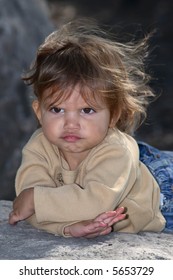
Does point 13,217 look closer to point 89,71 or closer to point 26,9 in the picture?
point 89,71

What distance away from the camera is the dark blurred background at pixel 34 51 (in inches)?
252

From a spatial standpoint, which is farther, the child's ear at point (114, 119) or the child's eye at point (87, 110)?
the child's ear at point (114, 119)

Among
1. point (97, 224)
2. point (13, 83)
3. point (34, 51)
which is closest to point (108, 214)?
point (97, 224)

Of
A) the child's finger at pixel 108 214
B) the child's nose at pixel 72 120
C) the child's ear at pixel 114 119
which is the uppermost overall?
the child's nose at pixel 72 120

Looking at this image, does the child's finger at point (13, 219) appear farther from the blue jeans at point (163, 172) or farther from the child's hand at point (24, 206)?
the blue jeans at point (163, 172)

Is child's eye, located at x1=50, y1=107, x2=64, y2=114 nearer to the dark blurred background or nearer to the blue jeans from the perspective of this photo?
the blue jeans

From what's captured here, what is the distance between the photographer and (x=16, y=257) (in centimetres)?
296

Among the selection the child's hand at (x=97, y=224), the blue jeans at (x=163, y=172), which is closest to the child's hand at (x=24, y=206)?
the child's hand at (x=97, y=224)

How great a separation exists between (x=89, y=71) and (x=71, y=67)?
78 mm

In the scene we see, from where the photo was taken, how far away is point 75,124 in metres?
3.23

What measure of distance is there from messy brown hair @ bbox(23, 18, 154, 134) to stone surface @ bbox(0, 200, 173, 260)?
568mm

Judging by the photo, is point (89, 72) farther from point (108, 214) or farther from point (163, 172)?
point (163, 172)

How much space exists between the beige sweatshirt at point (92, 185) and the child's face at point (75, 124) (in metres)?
0.07

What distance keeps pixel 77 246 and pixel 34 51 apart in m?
4.05
